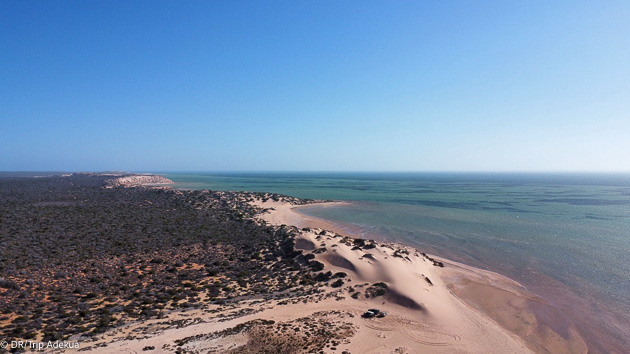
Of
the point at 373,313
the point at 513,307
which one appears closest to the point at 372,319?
the point at 373,313

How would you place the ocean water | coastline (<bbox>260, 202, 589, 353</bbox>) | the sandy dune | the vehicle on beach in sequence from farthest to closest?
the ocean water, the vehicle on beach, coastline (<bbox>260, 202, 589, 353</bbox>), the sandy dune

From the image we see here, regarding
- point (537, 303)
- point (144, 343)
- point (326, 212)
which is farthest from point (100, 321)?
point (326, 212)

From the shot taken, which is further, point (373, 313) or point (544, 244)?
point (544, 244)

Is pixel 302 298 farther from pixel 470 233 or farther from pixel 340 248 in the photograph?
pixel 470 233

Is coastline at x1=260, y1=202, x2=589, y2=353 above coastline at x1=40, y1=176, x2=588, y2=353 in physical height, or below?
below

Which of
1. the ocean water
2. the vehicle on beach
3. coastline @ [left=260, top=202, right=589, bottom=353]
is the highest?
the vehicle on beach

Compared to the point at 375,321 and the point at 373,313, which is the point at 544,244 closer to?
the point at 373,313

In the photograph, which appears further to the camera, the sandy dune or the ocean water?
the ocean water

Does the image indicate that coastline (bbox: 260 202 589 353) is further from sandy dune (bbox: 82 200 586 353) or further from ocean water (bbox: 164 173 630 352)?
ocean water (bbox: 164 173 630 352)

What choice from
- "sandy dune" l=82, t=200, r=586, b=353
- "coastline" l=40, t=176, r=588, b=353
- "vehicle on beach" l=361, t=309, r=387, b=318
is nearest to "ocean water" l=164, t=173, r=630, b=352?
"coastline" l=40, t=176, r=588, b=353

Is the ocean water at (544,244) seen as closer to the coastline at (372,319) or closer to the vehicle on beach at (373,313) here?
the coastline at (372,319)
